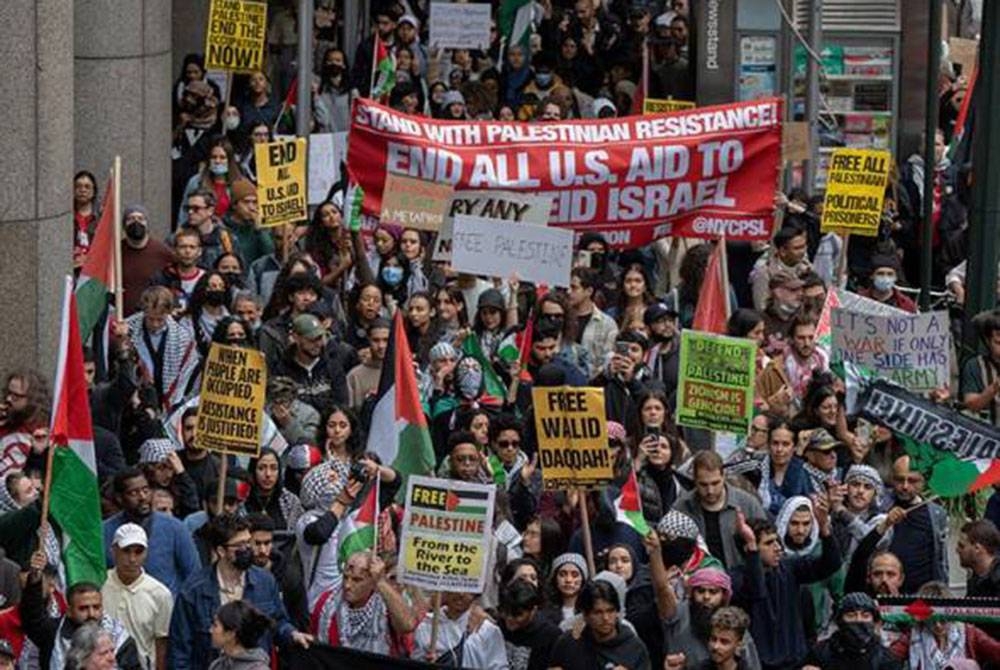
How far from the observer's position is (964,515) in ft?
63.5

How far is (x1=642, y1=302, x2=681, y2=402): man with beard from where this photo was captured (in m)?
21.5

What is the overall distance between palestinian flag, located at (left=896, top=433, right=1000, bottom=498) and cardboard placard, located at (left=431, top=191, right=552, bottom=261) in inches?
167

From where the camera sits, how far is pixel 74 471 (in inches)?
683

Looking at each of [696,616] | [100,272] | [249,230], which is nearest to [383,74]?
[249,230]

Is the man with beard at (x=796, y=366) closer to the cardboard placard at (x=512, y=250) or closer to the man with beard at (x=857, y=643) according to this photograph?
the cardboard placard at (x=512, y=250)

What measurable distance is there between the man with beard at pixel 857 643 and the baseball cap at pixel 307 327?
184 inches

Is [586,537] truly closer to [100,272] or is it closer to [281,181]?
[100,272]

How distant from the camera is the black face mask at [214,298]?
21.6 meters

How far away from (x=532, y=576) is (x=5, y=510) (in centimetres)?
259

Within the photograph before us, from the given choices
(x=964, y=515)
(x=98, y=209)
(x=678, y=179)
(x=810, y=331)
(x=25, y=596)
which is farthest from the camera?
(x=98, y=209)

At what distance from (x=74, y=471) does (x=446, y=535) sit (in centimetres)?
172

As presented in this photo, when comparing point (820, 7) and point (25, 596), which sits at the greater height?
point (820, 7)

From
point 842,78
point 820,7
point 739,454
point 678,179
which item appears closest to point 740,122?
point 678,179

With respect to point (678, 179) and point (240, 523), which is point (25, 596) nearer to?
point (240, 523)
